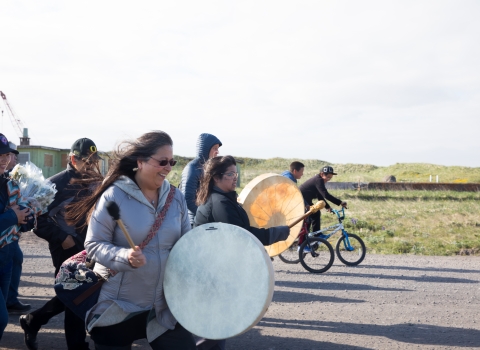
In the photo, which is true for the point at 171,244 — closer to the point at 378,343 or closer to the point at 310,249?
the point at 378,343

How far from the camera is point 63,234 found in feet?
14.9

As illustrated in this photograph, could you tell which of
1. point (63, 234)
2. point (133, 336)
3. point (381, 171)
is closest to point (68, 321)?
point (63, 234)

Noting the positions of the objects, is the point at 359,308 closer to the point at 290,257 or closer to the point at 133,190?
the point at 290,257

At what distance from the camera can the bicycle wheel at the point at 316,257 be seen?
9.21 m

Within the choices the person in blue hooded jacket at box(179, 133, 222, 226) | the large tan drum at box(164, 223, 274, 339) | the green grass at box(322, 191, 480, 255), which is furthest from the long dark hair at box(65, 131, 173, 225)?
the green grass at box(322, 191, 480, 255)

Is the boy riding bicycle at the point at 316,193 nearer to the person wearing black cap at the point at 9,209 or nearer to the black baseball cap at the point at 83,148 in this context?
the black baseball cap at the point at 83,148

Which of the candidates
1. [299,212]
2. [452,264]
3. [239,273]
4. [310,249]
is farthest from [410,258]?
[239,273]

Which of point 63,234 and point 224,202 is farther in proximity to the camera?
point 63,234

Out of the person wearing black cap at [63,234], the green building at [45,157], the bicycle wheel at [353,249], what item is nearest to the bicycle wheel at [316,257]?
the bicycle wheel at [353,249]

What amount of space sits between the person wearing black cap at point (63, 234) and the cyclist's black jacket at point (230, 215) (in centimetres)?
98

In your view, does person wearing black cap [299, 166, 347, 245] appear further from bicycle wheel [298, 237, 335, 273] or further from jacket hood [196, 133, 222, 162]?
jacket hood [196, 133, 222, 162]

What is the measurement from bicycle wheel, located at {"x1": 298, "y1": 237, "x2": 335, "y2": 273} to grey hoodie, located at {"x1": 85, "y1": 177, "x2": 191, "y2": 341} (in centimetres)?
639

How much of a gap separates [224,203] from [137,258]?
1370 millimetres

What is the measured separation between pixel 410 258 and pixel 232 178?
7846 millimetres
